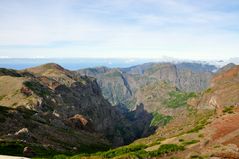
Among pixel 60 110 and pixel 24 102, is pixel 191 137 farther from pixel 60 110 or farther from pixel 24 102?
pixel 60 110

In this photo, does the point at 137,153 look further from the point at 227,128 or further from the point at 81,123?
the point at 81,123

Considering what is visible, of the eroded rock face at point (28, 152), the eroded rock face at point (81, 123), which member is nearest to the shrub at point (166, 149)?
the eroded rock face at point (28, 152)

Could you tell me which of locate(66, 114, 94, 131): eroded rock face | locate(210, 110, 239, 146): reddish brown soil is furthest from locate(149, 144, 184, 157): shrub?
locate(66, 114, 94, 131): eroded rock face

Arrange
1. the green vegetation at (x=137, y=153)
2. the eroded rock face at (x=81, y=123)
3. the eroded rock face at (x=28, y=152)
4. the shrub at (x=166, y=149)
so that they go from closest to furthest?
the green vegetation at (x=137, y=153)
the shrub at (x=166, y=149)
the eroded rock face at (x=28, y=152)
the eroded rock face at (x=81, y=123)

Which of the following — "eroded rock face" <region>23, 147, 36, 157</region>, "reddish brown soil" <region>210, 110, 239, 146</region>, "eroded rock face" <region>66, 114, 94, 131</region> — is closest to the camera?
"reddish brown soil" <region>210, 110, 239, 146</region>

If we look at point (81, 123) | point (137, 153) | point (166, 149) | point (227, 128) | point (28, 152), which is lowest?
point (81, 123)

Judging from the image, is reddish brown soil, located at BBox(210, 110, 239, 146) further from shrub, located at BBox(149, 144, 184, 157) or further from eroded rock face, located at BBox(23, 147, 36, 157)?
eroded rock face, located at BBox(23, 147, 36, 157)

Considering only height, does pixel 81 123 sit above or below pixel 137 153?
below

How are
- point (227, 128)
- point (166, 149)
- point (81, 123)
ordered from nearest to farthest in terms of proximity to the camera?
point (166, 149) < point (227, 128) < point (81, 123)

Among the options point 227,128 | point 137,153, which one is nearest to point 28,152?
point 137,153

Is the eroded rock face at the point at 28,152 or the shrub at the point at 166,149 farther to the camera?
the eroded rock face at the point at 28,152

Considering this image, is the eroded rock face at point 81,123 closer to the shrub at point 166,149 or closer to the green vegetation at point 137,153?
the green vegetation at point 137,153

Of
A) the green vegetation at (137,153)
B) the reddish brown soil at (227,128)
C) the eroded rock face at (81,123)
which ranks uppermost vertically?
the reddish brown soil at (227,128)

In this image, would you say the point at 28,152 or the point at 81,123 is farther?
the point at 81,123
